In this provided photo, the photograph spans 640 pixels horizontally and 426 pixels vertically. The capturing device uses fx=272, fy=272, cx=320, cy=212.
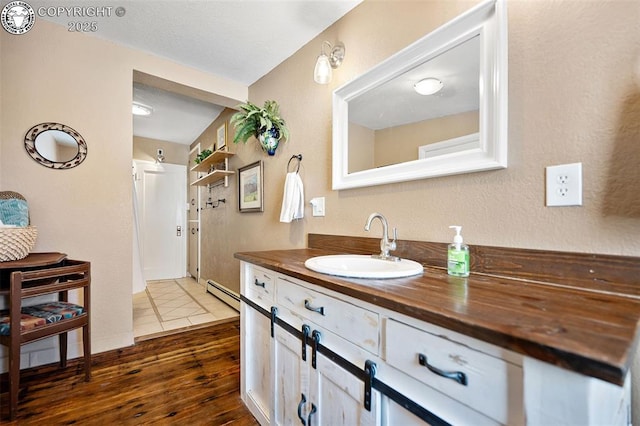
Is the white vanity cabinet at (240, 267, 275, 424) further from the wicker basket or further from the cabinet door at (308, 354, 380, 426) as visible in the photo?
the wicker basket

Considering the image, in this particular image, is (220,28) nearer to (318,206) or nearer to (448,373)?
(318,206)

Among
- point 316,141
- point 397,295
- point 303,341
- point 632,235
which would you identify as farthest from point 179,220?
point 632,235

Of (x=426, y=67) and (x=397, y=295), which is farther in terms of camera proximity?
(x=426, y=67)

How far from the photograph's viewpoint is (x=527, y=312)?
0.56 m

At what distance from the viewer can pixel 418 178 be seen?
122 cm

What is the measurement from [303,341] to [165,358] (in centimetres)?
153

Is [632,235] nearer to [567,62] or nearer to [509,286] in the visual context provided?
[509,286]

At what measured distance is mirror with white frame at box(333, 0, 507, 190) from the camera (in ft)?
3.25

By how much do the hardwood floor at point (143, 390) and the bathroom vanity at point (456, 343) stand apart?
0.49 metres

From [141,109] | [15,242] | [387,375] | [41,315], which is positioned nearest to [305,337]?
[387,375]

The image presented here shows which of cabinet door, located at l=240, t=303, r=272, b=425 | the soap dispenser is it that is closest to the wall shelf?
cabinet door, located at l=240, t=303, r=272, b=425

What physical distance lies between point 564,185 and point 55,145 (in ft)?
9.28

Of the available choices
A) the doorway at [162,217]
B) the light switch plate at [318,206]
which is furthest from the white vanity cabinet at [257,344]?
the doorway at [162,217]

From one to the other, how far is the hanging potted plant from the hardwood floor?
165cm
